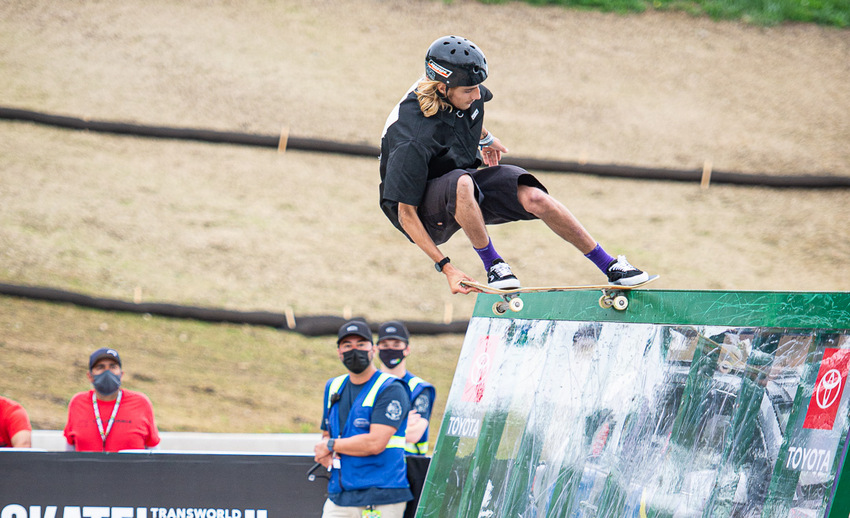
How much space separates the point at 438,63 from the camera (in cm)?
547

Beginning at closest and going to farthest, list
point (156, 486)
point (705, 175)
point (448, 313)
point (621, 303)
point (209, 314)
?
point (621, 303) < point (156, 486) < point (209, 314) < point (448, 313) < point (705, 175)

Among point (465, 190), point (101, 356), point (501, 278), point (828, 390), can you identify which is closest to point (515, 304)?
point (501, 278)

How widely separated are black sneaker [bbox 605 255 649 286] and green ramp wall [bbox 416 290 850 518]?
6.2 inches

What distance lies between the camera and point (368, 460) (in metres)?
6.83

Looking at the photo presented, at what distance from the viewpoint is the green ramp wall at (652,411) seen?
3.50m

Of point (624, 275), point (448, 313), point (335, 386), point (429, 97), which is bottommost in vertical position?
point (335, 386)

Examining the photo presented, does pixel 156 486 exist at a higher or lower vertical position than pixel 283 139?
lower

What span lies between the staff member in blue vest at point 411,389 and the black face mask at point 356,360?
56cm

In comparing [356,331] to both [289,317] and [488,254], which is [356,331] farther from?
[289,317]

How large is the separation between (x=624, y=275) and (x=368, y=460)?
8.81 ft

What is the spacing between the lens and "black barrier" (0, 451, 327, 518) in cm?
749

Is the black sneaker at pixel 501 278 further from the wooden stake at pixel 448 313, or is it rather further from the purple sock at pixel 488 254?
the wooden stake at pixel 448 313

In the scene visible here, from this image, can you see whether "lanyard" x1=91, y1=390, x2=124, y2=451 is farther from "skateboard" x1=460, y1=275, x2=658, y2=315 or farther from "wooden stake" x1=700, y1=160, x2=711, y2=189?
"wooden stake" x1=700, y1=160, x2=711, y2=189

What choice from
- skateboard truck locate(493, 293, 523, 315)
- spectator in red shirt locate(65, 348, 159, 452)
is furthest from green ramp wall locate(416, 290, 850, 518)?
spectator in red shirt locate(65, 348, 159, 452)
